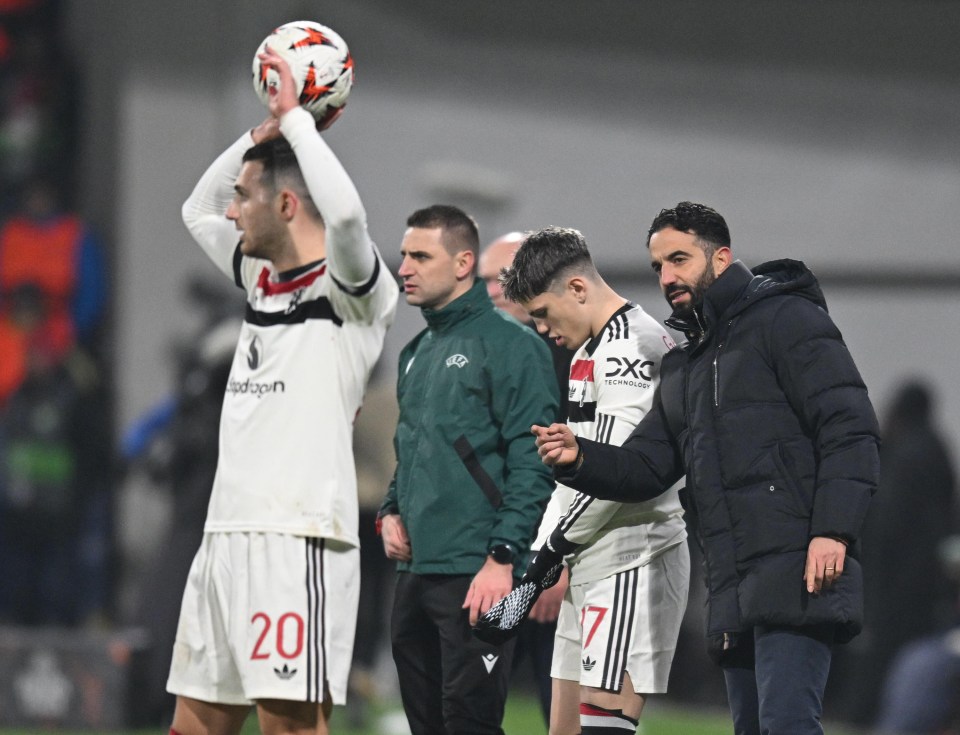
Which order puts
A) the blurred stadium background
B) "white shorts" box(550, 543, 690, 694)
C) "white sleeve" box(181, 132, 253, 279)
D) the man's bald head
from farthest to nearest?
the blurred stadium background
the man's bald head
"white sleeve" box(181, 132, 253, 279)
"white shorts" box(550, 543, 690, 694)

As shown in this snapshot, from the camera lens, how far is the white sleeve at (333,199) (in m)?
4.59

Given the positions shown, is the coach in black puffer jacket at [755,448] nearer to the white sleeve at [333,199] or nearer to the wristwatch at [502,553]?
the wristwatch at [502,553]

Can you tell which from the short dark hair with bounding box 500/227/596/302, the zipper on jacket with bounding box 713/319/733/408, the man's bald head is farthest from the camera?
the man's bald head

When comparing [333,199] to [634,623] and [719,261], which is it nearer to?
[719,261]

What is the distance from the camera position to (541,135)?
12.6 meters

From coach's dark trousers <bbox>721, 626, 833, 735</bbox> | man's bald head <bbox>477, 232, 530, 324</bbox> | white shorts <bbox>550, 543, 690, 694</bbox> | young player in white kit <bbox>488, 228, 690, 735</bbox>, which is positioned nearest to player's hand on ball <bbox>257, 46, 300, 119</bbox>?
young player in white kit <bbox>488, 228, 690, 735</bbox>

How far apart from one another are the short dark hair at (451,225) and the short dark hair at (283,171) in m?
0.43

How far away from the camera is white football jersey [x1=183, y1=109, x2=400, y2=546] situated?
15.6 ft

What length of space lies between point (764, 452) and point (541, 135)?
27.6ft

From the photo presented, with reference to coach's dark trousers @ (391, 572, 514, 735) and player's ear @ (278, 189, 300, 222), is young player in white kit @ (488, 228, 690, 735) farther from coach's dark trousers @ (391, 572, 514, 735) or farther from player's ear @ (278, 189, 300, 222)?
player's ear @ (278, 189, 300, 222)

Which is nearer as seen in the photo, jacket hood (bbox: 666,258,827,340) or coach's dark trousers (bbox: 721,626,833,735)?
coach's dark trousers (bbox: 721,626,833,735)

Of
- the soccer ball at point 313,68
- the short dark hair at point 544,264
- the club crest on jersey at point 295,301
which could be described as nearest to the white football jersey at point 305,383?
the club crest on jersey at point 295,301

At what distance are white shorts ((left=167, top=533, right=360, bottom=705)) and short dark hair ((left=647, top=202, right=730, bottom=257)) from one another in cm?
141

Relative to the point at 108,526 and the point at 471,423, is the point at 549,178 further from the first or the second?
the point at 471,423
